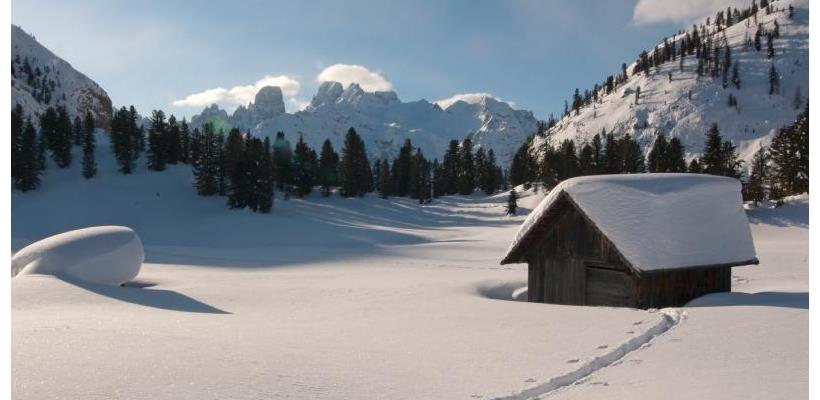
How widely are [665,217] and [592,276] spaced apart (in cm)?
298

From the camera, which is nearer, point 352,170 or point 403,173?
point 352,170

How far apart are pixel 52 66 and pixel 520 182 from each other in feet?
624

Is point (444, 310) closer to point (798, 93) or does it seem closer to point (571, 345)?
point (571, 345)

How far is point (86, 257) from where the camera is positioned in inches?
818

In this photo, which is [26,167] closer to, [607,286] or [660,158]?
[607,286]

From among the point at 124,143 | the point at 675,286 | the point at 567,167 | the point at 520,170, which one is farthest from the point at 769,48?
the point at 675,286

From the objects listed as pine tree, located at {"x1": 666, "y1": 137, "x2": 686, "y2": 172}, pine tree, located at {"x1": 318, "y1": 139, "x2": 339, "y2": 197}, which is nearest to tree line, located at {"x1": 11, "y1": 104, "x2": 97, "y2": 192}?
pine tree, located at {"x1": 318, "y1": 139, "x2": 339, "y2": 197}

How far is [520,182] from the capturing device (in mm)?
111062

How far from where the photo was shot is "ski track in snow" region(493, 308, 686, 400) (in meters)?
6.96

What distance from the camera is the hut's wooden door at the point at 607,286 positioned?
50.8 feet

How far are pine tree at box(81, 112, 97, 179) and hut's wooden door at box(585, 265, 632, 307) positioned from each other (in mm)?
73589

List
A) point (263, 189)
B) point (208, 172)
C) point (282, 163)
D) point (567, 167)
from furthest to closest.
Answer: point (567, 167)
point (282, 163)
point (208, 172)
point (263, 189)

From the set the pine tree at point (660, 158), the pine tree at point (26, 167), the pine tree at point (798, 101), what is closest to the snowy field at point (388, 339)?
the pine tree at point (660, 158)

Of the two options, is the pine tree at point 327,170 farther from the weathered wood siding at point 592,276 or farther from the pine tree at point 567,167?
the weathered wood siding at point 592,276
